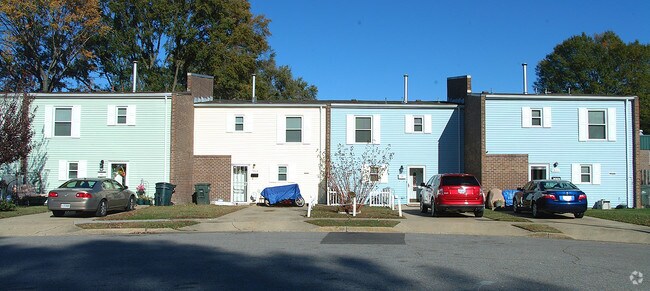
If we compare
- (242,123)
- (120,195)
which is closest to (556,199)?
(242,123)

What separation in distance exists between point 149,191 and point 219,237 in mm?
14141

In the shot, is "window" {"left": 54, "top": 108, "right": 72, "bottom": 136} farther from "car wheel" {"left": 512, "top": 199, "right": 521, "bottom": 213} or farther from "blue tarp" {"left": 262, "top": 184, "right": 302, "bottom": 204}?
"car wheel" {"left": 512, "top": 199, "right": 521, "bottom": 213}

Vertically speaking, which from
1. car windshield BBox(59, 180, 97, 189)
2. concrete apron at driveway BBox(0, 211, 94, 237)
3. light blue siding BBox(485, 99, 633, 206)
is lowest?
concrete apron at driveway BBox(0, 211, 94, 237)

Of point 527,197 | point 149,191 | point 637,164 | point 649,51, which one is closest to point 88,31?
point 149,191

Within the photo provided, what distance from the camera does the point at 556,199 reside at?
20.5 meters

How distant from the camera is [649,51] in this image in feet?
181

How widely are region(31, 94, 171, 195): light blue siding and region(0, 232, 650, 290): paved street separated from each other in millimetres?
13197

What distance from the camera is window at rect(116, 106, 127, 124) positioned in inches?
1122

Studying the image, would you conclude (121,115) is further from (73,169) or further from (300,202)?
(300,202)

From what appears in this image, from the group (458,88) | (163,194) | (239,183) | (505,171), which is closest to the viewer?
(163,194)

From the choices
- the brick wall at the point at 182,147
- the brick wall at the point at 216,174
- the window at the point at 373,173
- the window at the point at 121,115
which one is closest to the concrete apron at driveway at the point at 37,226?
the brick wall at the point at 182,147

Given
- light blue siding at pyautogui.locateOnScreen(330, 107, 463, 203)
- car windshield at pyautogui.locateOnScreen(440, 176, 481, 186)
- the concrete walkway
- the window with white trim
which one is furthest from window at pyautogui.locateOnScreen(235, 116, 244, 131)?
car windshield at pyautogui.locateOnScreen(440, 176, 481, 186)

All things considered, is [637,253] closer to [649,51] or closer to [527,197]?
[527,197]

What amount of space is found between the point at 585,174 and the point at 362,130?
11249mm
